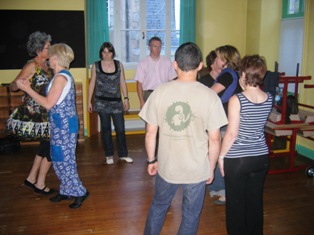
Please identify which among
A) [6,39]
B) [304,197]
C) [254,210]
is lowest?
[304,197]

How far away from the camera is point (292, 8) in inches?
215

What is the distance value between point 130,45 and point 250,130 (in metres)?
4.53

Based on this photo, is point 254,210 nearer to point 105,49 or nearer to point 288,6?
point 105,49

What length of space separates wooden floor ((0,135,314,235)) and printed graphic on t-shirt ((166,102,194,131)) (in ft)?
4.06

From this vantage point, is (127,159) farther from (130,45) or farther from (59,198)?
(130,45)

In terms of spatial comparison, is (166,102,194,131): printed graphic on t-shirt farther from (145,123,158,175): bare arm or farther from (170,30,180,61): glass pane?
(170,30,180,61): glass pane

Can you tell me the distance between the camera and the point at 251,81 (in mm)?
2270

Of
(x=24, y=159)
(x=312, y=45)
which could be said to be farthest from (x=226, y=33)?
(x=24, y=159)

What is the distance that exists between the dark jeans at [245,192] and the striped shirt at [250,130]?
0.04m

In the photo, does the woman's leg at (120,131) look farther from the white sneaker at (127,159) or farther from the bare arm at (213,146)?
the bare arm at (213,146)

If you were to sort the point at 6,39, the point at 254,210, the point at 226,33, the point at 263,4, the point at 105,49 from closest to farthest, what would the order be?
the point at 254,210 < the point at 105,49 < the point at 6,39 < the point at 263,4 < the point at 226,33

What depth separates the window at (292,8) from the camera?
5176mm

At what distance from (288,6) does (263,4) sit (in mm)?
377

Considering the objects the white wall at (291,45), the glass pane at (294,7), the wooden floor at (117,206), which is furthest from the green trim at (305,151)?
the glass pane at (294,7)
